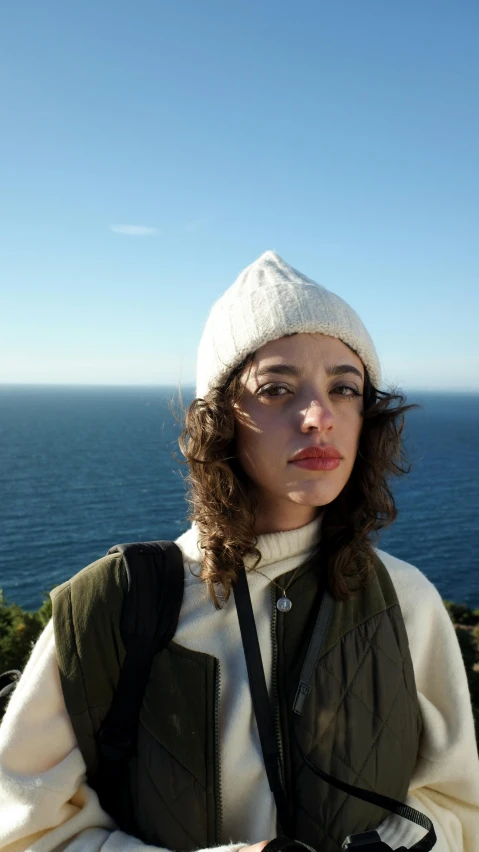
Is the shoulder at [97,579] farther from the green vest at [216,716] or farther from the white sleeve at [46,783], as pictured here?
the white sleeve at [46,783]

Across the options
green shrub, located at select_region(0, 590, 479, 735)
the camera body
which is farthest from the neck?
green shrub, located at select_region(0, 590, 479, 735)

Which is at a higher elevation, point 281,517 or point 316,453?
point 316,453

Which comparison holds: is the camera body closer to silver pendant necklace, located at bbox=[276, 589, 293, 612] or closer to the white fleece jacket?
the white fleece jacket

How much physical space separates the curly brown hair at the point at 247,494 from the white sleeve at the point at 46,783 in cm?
67

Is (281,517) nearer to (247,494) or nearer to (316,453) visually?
(247,494)

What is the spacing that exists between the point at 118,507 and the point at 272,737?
220 feet

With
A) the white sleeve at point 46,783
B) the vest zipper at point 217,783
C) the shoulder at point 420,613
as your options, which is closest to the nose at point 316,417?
the shoulder at point 420,613

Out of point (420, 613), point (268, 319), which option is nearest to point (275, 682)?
point (420, 613)

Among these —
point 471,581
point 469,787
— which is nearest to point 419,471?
point 471,581

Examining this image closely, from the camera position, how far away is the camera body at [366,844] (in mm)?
1700

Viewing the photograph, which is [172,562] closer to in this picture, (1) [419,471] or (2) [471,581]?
(2) [471,581]

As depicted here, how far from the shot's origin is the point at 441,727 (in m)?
2.28

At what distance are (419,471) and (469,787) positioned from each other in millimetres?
96115

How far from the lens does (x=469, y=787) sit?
7.53 ft
